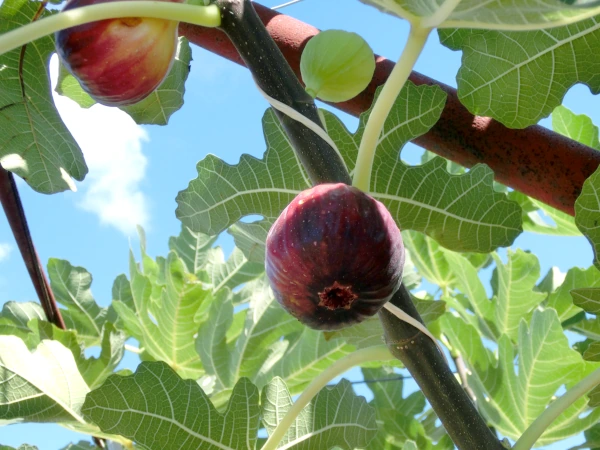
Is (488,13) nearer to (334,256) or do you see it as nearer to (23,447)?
(334,256)

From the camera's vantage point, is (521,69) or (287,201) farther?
(287,201)

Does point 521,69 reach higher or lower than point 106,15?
higher

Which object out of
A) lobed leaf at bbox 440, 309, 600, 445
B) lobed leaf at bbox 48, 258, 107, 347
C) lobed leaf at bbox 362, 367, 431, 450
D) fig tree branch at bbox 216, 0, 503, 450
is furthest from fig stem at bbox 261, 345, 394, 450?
lobed leaf at bbox 48, 258, 107, 347

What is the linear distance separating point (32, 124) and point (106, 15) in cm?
57

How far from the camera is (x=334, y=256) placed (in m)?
0.84

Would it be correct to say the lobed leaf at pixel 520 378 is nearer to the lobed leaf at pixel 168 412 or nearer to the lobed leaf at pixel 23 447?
the lobed leaf at pixel 168 412

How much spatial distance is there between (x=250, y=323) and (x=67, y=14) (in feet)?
4.80

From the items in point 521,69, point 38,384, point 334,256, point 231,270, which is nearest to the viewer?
point 334,256

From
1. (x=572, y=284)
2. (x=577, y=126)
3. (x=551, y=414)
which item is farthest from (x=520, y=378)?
(x=551, y=414)

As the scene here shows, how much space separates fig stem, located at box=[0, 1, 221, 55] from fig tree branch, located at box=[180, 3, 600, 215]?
12.3 inches

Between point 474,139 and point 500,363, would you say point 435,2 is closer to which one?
point 474,139

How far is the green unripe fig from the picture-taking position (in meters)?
0.99

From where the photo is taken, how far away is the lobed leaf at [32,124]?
1.31 metres

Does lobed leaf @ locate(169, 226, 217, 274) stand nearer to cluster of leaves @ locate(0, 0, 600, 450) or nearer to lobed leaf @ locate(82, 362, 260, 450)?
cluster of leaves @ locate(0, 0, 600, 450)
